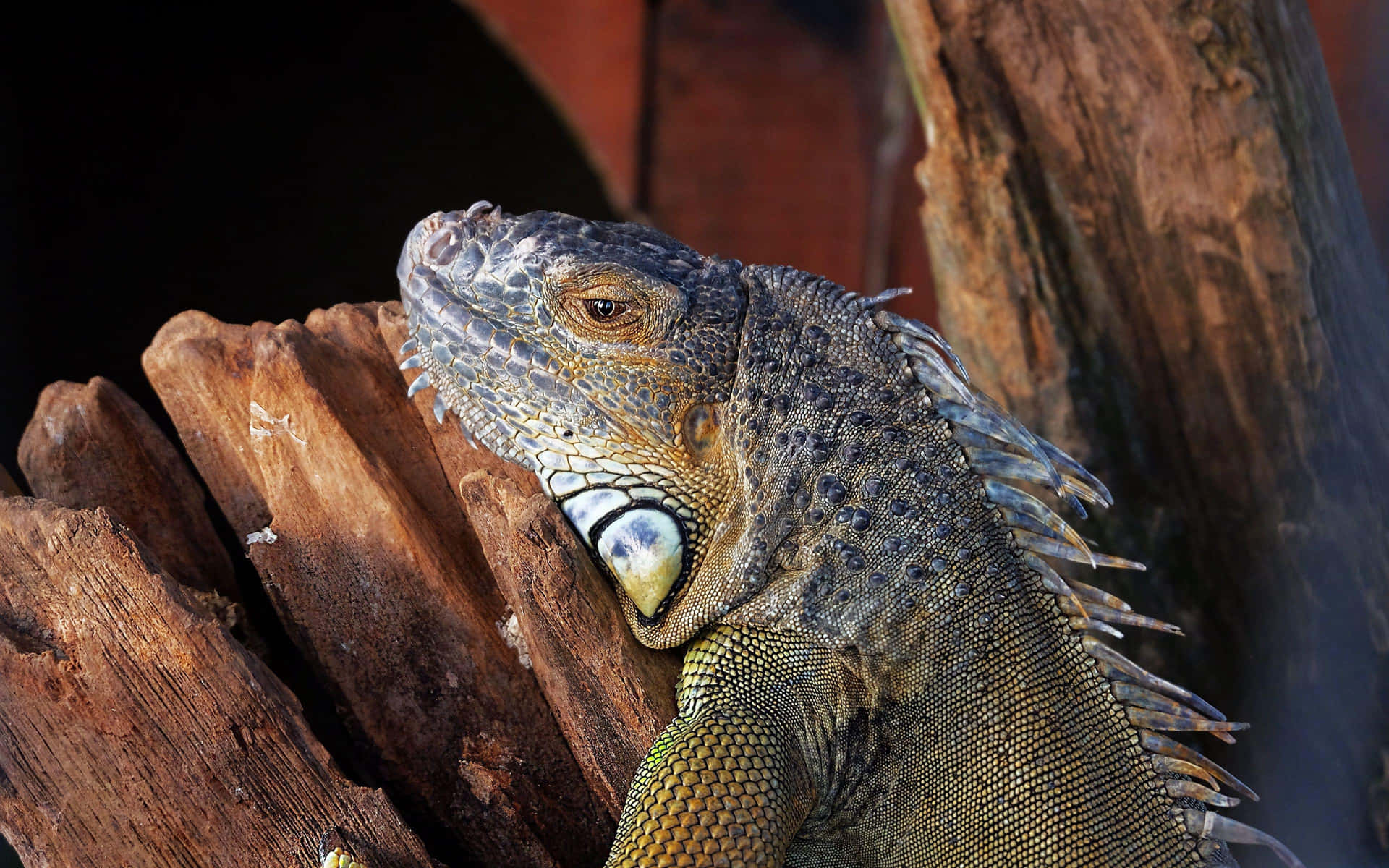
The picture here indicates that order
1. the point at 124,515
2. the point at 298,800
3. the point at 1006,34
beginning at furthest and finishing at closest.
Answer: the point at 1006,34
the point at 124,515
the point at 298,800

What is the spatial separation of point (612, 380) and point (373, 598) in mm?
887

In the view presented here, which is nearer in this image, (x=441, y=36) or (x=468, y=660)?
(x=468, y=660)

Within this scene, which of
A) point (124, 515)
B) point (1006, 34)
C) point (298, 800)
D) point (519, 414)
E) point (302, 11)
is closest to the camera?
point (298, 800)

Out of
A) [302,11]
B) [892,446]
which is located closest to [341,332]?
[892,446]

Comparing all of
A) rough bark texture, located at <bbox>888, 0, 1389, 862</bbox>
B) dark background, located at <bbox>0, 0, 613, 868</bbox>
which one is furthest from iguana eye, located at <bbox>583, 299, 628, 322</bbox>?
dark background, located at <bbox>0, 0, 613, 868</bbox>

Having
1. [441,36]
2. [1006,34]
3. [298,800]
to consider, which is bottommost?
[298,800]

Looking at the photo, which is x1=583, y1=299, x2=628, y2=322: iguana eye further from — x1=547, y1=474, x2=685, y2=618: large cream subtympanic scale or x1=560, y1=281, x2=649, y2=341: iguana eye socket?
x1=547, y1=474, x2=685, y2=618: large cream subtympanic scale

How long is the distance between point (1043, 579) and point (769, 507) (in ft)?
2.28

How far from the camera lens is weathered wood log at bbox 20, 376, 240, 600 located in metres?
2.69

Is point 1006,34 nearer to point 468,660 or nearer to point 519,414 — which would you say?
point 519,414

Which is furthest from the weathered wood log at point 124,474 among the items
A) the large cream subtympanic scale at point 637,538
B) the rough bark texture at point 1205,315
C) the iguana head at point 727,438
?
the rough bark texture at point 1205,315

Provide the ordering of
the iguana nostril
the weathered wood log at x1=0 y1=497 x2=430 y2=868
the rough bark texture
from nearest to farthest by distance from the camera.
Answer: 1. the weathered wood log at x1=0 y1=497 x2=430 y2=868
2. the iguana nostril
3. the rough bark texture

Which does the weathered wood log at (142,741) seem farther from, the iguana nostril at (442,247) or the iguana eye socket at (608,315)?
the iguana eye socket at (608,315)

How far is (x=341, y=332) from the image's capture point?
9.57ft
